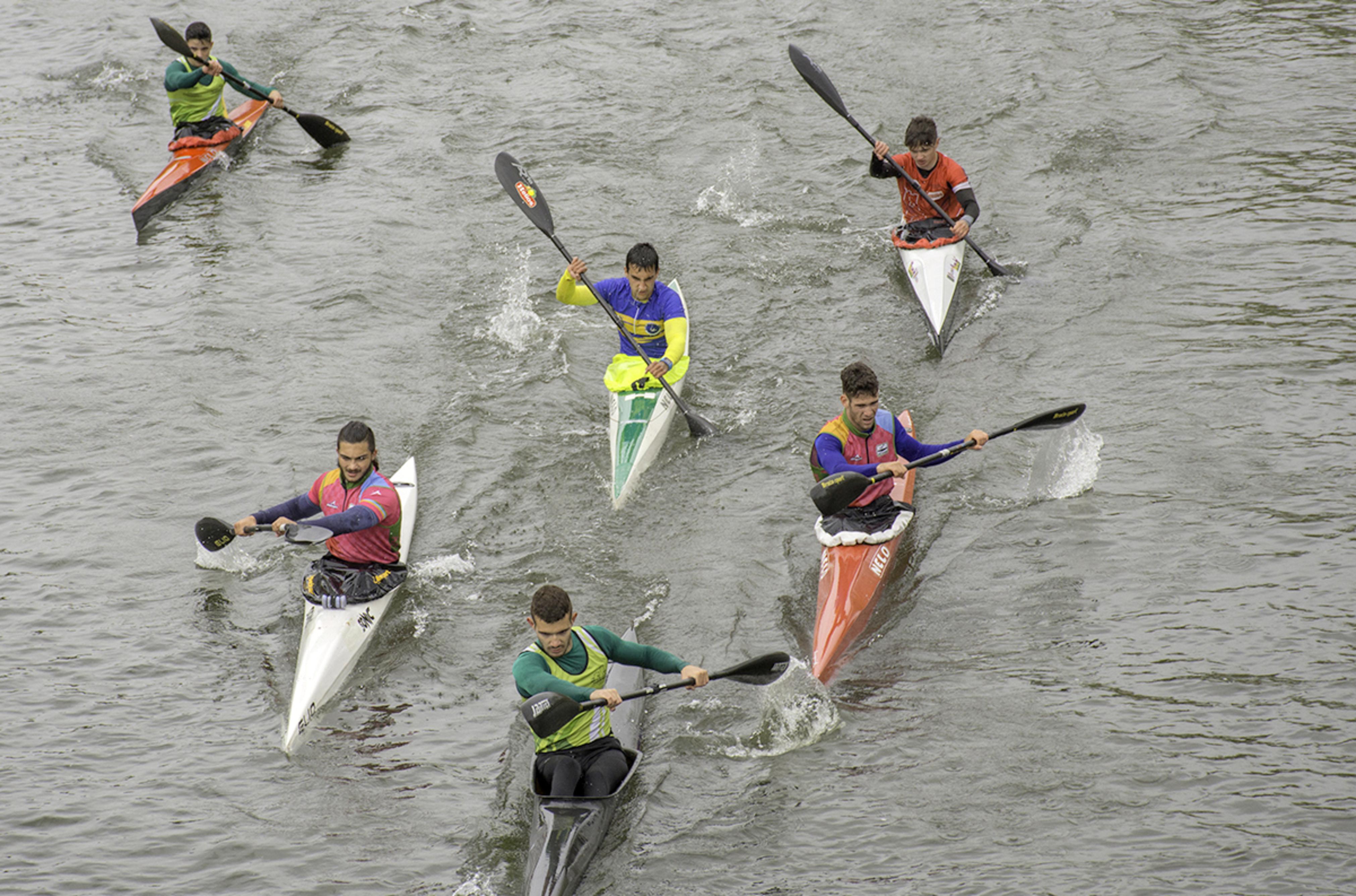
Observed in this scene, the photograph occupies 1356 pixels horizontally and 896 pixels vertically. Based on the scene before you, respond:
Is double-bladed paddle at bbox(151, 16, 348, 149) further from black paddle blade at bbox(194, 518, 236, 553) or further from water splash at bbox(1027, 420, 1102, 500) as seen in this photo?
water splash at bbox(1027, 420, 1102, 500)

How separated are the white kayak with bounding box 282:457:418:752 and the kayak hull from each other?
164 cm

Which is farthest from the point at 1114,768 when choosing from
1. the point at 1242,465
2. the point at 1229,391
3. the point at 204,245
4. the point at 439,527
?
the point at 204,245

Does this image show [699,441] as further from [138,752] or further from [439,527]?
[138,752]

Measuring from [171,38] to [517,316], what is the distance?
6.13 metres

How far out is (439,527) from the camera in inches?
346

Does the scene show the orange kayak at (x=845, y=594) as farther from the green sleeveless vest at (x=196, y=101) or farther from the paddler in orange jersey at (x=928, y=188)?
the green sleeveless vest at (x=196, y=101)

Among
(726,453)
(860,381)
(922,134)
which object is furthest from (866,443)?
(922,134)

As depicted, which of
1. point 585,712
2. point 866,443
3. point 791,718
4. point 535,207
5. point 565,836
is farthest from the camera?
point 535,207

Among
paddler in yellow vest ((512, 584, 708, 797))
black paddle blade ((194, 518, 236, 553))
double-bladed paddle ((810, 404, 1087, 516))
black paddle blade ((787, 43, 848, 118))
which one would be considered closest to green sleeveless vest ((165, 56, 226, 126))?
black paddle blade ((787, 43, 848, 118))

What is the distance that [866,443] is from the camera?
24.1 feet

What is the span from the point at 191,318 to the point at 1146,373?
8661 mm

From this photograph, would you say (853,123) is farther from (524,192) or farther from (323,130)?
(323,130)

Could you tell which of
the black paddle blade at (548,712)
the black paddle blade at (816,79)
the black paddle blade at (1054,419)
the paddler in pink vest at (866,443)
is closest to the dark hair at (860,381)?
the paddler in pink vest at (866,443)

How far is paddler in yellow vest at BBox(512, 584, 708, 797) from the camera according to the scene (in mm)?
5809
